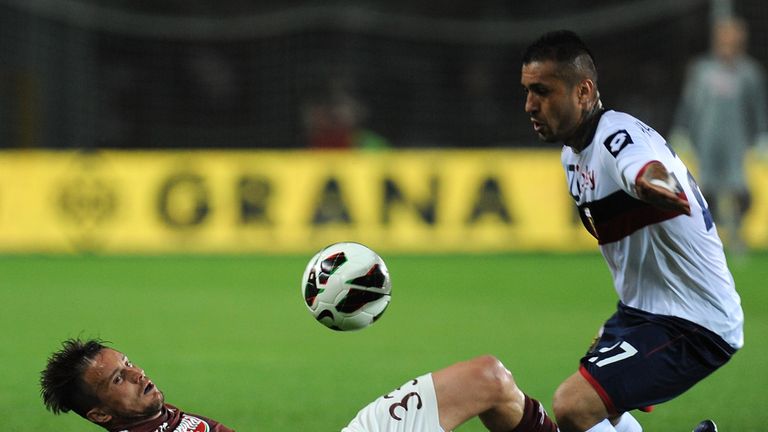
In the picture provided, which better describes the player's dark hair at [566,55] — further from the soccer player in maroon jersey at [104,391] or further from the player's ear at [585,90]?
the soccer player in maroon jersey at [104,391]

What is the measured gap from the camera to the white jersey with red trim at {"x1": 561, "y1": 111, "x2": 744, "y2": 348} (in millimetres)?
4691

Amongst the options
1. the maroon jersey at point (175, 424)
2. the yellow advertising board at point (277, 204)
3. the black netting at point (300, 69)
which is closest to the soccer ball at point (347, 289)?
the maroon jersey at point (175, 424)

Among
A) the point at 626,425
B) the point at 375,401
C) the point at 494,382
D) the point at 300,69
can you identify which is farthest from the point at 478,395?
the point at 300,69

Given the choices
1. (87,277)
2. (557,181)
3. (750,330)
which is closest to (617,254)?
(750,330)

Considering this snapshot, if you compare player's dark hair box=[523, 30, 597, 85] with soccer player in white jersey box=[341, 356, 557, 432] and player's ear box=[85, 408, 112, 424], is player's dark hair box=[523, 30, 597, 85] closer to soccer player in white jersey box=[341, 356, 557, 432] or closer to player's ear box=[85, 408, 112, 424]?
soccer player in white jersey box=[341, 356, 557, 432]

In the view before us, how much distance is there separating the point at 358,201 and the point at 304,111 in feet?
21.2

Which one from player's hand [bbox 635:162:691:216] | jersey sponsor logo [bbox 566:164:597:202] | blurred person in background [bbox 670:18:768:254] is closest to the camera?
player's hand [bbox 635:162:691:216]

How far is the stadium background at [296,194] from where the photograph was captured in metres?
8.39

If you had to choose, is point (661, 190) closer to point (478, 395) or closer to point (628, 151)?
point (628, 151)

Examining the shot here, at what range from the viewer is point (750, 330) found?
31.2 feet

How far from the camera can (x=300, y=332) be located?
998 cm

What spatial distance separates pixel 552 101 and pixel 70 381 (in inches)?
86.6

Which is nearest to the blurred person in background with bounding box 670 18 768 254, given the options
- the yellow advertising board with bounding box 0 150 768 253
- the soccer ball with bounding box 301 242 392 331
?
the yellow advertising board with bounding box 0 150 768 253

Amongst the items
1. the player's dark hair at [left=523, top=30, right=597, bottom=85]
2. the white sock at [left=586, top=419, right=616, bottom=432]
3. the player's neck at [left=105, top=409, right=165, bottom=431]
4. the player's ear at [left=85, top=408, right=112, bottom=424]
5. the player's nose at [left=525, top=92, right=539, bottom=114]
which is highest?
the player's dark hair at [left=523, top=30, right=597, bottom=85]
